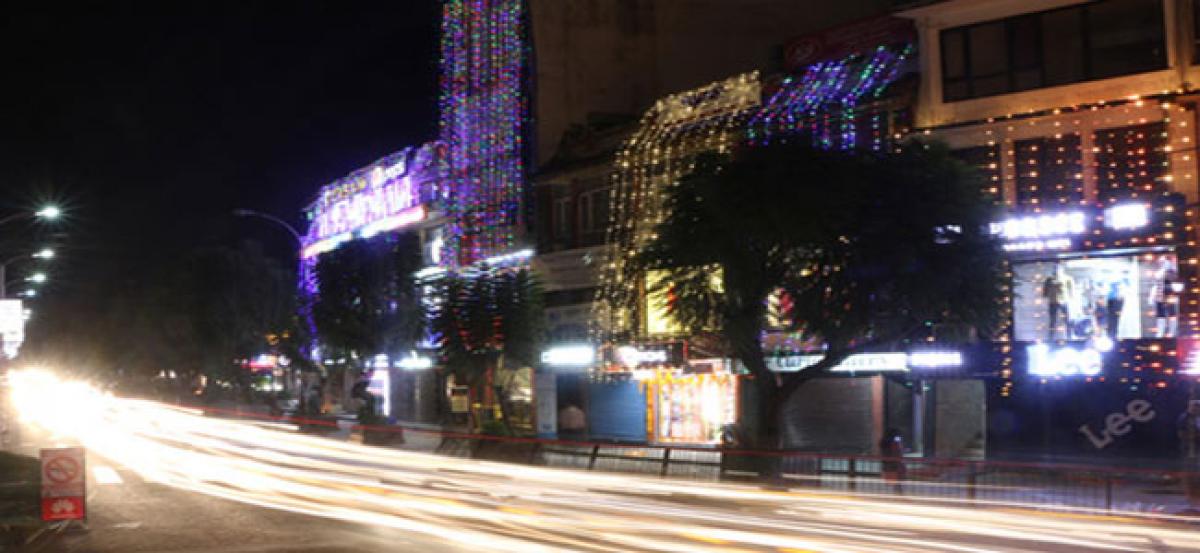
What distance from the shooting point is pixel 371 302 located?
4478 cm

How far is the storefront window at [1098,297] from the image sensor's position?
26109 mm

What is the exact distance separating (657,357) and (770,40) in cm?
1533

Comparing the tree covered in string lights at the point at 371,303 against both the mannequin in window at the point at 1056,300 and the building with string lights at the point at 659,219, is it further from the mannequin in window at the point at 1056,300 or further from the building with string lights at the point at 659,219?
the mannequin in window at the point at 1056,300

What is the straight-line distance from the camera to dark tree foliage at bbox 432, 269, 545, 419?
122 ft

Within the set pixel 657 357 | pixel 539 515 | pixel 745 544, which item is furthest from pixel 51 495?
pixel 657 357

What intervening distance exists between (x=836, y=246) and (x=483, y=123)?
76.7 ft

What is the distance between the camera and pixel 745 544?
49.1ft

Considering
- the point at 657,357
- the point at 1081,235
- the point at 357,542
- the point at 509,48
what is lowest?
the point at 357,542

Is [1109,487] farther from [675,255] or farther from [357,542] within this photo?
[357,542]

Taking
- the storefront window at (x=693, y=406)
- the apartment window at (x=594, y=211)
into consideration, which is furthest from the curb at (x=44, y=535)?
the apartment window at (x=594, y=211)

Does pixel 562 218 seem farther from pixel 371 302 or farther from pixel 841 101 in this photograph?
pixel 841 101

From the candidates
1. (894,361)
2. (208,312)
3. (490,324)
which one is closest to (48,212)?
(490,324)

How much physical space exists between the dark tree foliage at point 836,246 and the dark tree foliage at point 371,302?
21.0 m

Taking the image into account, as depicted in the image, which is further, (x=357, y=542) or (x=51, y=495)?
(x=51, y=495)
